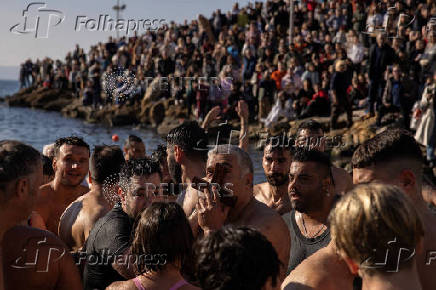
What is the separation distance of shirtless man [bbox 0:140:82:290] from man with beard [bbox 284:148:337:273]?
1.62 m

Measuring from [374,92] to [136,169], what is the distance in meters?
12.9

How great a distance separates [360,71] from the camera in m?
17.3

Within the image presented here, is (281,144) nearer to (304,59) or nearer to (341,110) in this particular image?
(341,110)

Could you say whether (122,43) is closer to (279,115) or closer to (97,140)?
(97,140)

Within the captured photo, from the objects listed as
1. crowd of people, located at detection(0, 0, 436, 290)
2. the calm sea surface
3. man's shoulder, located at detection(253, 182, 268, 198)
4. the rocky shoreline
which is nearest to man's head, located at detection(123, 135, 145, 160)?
crowd of people, located at detection(0, 0, 436, 290)

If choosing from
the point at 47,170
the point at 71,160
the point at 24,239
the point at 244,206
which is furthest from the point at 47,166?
the point at 24,239

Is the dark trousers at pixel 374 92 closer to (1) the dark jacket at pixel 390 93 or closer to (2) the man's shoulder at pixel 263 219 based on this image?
(1) the dark jacket at pixel 390 93

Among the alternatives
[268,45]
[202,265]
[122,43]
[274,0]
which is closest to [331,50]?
[268,45]

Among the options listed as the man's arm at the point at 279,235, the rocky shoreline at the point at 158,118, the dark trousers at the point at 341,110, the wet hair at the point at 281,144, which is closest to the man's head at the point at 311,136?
the wet hair at the point at 281,144

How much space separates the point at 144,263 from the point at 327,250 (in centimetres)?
98

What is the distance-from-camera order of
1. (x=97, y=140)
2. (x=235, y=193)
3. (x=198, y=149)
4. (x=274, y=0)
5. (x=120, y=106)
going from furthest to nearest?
(x=120, y=106), (x=97, y=140), (x=274, y=0), (x=198, y=149), (x=235, y=193)

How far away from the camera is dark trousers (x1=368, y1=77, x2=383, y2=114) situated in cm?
1552

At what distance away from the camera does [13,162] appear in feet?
9.21

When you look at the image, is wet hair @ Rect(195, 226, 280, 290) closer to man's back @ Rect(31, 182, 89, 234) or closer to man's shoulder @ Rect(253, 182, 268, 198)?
man's shoulder @ Rect(253, 182, 268, 198)
